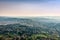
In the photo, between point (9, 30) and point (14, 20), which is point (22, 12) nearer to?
point (14, 20)

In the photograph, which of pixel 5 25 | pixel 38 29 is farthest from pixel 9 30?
pixel 38 29

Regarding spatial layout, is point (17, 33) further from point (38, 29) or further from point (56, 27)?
point (56, 27)

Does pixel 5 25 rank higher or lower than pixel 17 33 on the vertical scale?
higher

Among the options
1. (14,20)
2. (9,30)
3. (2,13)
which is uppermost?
(2,13)

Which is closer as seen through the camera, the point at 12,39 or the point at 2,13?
the point at 12,39

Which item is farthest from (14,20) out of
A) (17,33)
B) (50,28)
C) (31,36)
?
(50,28)

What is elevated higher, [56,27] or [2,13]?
[2,13]
